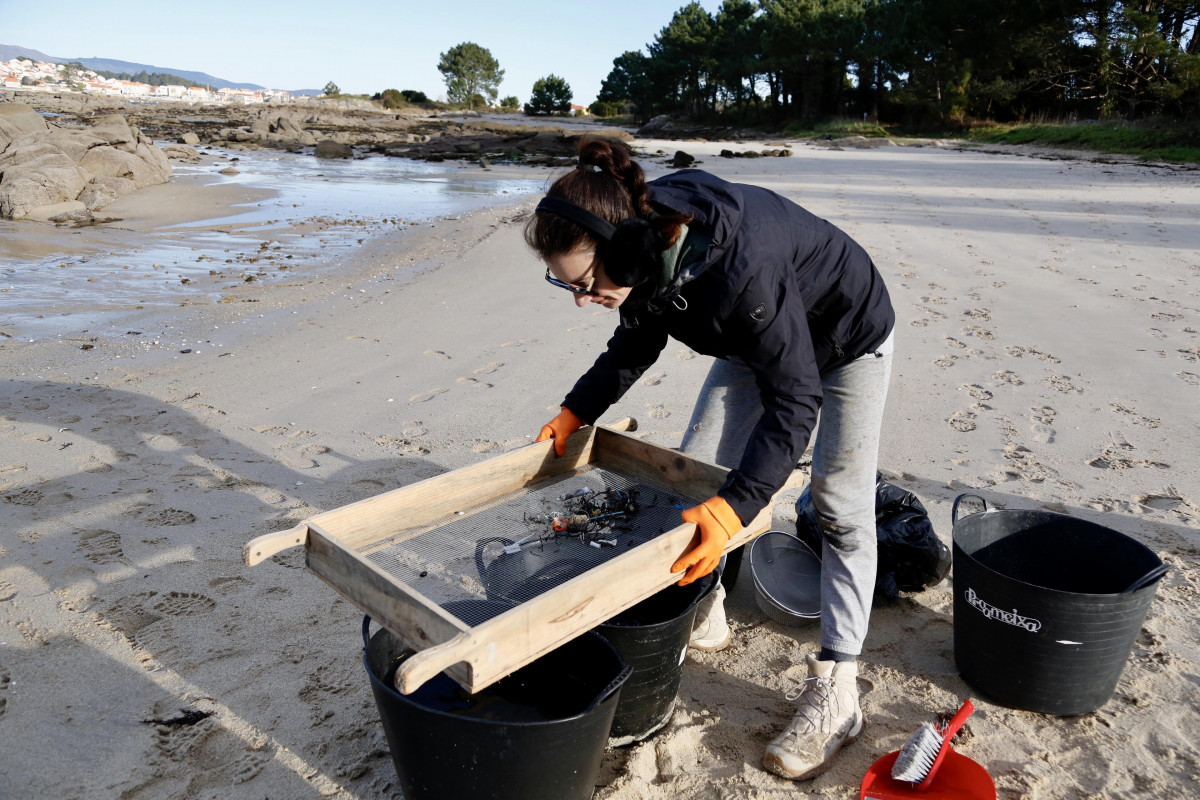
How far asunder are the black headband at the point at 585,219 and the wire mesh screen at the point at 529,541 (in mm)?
1099

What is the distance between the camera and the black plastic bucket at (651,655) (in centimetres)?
223

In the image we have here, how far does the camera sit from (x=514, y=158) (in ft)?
87.7

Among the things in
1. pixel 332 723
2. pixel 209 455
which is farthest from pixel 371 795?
pixel 209 455

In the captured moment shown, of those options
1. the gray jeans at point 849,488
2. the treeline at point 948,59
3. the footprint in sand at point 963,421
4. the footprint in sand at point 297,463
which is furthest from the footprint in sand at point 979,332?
the treeline at point 948,59

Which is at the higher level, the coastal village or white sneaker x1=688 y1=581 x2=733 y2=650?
the coastal village

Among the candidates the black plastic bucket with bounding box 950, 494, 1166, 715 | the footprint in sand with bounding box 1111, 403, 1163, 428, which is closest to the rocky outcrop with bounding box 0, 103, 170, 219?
the black plastic bucket with bounding box 950, 494, 1166, 715

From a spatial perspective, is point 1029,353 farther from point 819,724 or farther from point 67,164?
point 67,164

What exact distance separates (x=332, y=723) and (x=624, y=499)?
3.95 feet

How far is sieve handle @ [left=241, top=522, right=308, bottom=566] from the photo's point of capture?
1.90 m

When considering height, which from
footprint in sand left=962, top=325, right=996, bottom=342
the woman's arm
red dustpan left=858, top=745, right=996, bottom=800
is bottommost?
red dustpan left=858, top=745, right=996, bottom=800

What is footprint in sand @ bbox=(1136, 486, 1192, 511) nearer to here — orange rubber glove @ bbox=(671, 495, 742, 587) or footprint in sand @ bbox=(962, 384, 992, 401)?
footprint in sand @ bbox=(962, 384, 992, 401)

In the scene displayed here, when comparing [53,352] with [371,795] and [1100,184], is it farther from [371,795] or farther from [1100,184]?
[1100,184]

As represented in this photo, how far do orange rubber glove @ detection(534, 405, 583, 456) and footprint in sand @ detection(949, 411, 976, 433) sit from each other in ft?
9.33

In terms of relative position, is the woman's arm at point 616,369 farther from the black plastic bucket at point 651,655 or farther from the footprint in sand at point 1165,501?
the footprint in sand at point 1165,501
